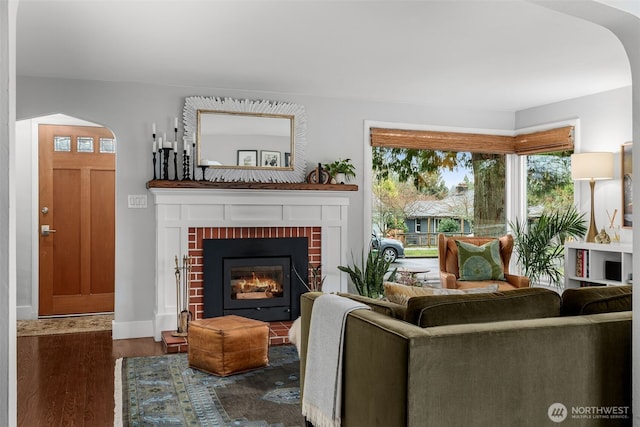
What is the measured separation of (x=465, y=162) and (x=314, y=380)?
4.62 metres

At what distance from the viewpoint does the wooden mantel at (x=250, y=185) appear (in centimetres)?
493

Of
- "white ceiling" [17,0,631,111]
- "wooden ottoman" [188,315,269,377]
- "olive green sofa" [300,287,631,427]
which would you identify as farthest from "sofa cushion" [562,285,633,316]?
"wooden ottoman" [188,315,269,377]

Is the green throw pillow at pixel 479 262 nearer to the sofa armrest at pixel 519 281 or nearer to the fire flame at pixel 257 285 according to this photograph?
the sofa armrest at pixel 519 281

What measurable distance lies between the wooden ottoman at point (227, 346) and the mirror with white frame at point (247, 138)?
1.82 metres

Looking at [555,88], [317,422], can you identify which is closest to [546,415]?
[317,422]

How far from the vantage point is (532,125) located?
6223 mm

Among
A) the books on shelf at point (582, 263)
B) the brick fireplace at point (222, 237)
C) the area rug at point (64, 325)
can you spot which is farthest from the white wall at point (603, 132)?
the area rug at point (64, 325)

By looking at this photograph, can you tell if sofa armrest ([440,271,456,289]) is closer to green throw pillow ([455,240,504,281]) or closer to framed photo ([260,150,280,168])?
green throw pillow ([455,240,504,281])

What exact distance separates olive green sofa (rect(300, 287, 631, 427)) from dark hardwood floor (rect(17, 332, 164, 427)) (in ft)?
5.63

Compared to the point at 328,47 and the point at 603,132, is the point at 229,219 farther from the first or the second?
the point at 603,132

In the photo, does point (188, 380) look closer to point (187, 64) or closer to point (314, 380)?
point (314, 380)

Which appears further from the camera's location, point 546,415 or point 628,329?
point 628,329

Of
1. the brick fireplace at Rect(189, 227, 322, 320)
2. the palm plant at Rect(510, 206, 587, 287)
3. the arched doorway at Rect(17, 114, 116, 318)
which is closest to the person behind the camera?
the brick fireplace at Rect(189, 227, 322, 320)

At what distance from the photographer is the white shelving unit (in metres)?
4.75
